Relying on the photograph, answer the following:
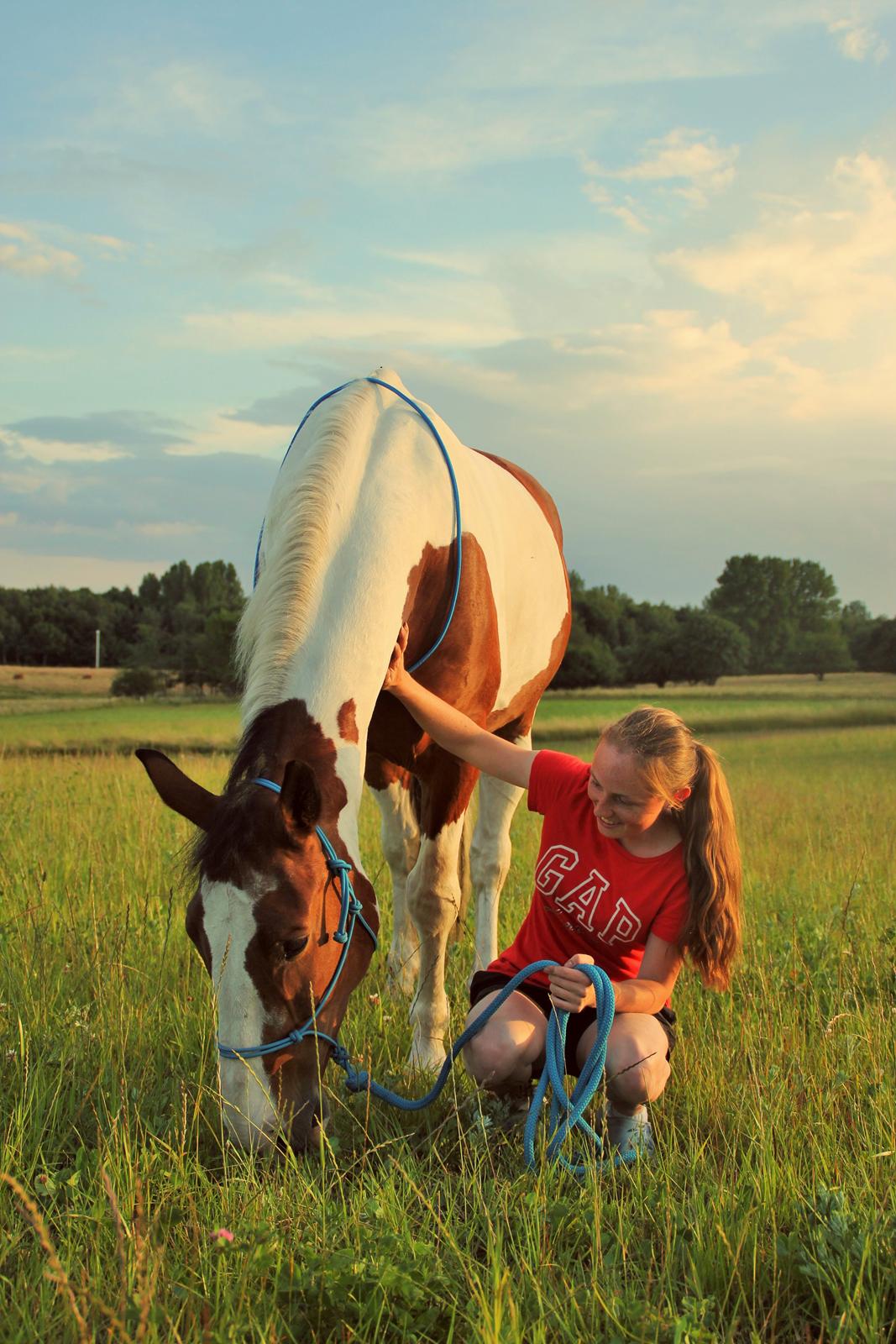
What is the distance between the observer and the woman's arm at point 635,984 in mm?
2646

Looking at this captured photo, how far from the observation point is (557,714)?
3406 cm

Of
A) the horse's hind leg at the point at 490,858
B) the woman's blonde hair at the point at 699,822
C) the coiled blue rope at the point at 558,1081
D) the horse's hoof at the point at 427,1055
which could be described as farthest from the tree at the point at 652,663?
the coiled blue rope at the point at 558,1081

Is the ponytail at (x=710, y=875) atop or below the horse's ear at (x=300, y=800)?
below

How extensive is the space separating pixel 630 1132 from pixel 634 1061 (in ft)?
0.69

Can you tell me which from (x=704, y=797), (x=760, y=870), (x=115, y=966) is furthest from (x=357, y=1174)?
(x=760, y=870)

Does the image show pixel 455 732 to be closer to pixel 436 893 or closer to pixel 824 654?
pixel 436 893

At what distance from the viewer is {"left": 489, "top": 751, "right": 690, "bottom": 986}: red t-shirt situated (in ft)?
9.82

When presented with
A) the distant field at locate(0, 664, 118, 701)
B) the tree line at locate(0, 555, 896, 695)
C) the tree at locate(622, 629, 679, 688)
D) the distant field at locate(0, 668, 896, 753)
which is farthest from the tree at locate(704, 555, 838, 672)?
the distant field at locate(0, 664, 118, 701)

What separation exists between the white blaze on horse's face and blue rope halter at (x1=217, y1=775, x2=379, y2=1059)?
0.02 meters

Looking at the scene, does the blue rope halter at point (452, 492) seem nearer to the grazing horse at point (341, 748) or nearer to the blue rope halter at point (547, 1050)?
the grazing horse at point (341, 748)

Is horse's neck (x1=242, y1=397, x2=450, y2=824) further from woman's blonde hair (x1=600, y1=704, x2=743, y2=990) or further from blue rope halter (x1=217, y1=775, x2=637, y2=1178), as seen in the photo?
woman's blonde hair (x1=600, y1=704, x2=743, y2=990)

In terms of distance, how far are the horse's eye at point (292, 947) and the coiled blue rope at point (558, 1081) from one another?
356mm

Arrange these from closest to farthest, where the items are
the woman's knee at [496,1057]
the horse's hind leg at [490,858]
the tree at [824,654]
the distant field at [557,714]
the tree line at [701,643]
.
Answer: the woman's knee at [496,1057]
the horse's hind leg at [490,858]
the distant field at [557,714]
the tree line at [701,643]
the tree at [824,654]

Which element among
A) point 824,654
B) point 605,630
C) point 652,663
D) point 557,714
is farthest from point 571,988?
point 824,654
